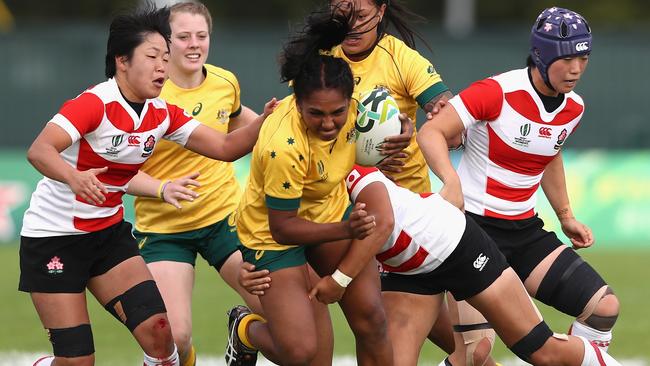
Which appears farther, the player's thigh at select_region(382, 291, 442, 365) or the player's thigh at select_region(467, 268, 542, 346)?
the player's thigh at select_region(382, 291, 442, 365)

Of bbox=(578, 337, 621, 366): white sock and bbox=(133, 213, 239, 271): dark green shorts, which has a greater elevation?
bbox=(578, 337, 621, 366): white sock

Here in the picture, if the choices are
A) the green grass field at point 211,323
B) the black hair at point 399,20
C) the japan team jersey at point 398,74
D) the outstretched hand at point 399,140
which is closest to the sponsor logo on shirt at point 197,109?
the japan team jersey at point 398,74

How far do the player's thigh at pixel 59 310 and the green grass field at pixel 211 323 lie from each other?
232 centimetres

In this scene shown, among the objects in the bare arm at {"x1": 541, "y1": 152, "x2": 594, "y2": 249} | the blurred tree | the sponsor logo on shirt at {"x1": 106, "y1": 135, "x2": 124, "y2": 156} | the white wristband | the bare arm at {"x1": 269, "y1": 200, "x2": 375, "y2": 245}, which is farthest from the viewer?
the blurred tree

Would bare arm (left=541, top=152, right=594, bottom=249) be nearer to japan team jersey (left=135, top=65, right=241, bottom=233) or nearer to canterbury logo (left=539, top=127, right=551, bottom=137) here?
canterbury logo (left=539, top=127, right=551, bottom=137)

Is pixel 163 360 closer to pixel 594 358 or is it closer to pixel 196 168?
pixel 196 168

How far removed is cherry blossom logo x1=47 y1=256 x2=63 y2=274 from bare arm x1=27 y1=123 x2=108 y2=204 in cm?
53

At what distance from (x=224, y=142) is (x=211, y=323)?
13.4 ft

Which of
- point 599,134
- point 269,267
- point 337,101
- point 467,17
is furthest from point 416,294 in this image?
point 467,17

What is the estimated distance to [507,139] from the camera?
22.3 ft

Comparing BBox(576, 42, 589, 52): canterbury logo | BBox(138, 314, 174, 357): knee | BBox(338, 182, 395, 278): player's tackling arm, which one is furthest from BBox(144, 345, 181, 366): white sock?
BBox(576, 42, 589, 52): canterbury logo

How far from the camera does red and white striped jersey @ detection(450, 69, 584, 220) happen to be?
6758 mm

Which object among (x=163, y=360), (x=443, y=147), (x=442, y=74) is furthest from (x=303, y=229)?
(x=442, y=74)

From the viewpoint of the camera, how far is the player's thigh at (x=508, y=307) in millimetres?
6250
